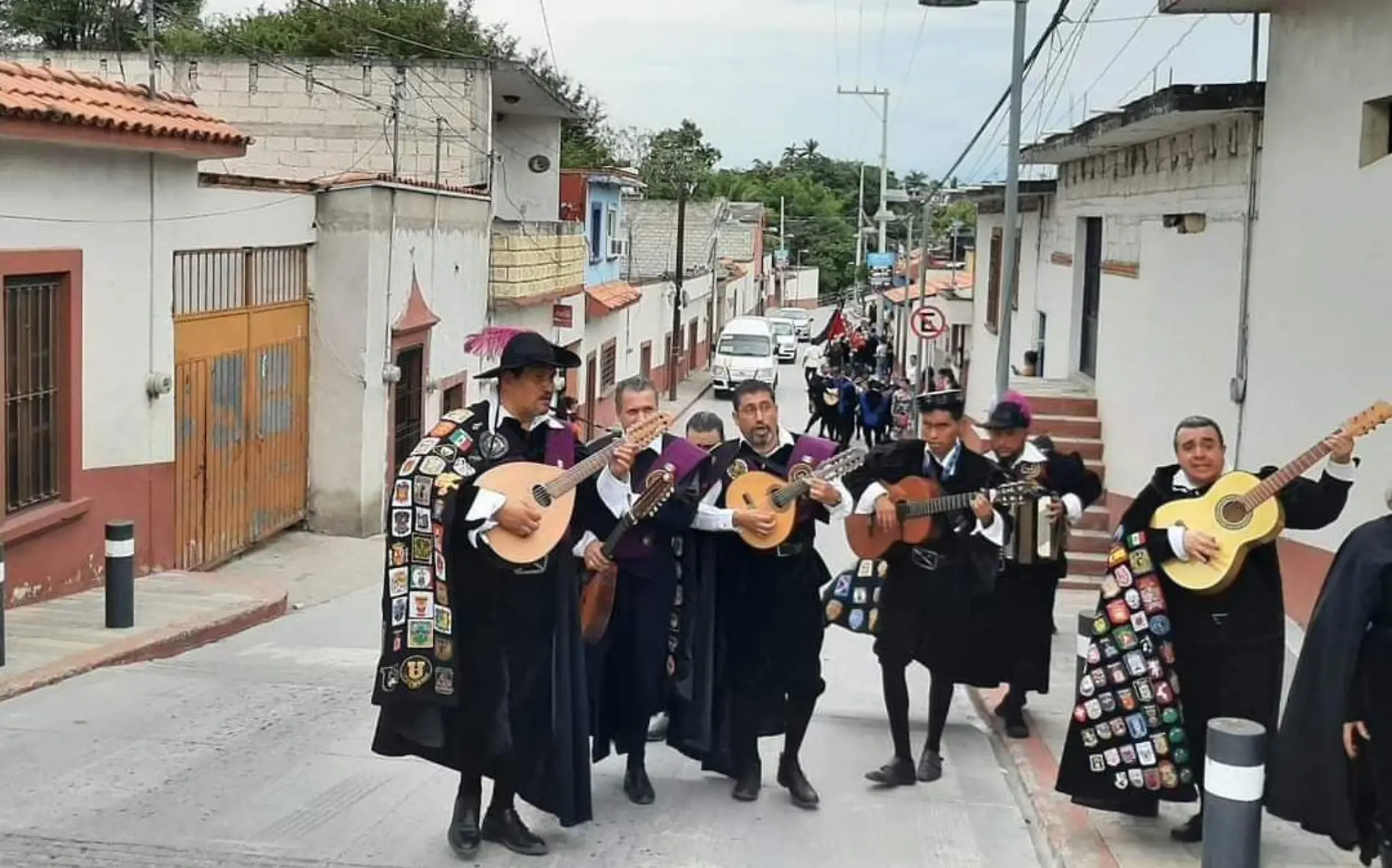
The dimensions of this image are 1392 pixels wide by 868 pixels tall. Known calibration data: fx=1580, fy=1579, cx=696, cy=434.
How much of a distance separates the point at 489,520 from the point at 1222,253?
9.64 metres

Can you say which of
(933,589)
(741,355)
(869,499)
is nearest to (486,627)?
(869,499)

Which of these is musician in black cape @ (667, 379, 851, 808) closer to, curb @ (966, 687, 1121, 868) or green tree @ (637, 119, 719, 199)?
curb @ (966, 687, 1121, 868)

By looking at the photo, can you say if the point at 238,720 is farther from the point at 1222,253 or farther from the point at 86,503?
the point at 1222,253

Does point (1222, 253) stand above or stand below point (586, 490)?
above

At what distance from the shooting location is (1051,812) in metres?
6.83

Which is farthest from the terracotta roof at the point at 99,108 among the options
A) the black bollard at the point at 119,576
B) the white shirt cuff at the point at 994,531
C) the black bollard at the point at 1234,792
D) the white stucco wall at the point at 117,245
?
the black bollard at the point at 1234,792

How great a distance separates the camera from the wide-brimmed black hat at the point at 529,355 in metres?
5.61

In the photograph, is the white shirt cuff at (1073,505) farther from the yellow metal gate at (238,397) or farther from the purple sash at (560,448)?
the yellow metal gate at (238,397)

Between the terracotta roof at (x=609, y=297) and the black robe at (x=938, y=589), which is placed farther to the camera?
the terracotta roof at (x=609, y=297)

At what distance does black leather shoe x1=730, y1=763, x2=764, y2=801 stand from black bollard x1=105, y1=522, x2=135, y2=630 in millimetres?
5226

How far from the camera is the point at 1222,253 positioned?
1336 cm

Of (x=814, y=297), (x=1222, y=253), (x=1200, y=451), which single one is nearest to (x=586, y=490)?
(x=1200, y=451)

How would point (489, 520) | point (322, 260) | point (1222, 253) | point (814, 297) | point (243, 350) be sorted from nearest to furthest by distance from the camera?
1. point (489, 520)
2. point (1222, 253)
3. point (243, 350)
4. point (322, 260)
5. point (814, 297)

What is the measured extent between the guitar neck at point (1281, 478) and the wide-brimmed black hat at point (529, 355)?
8.42ft
